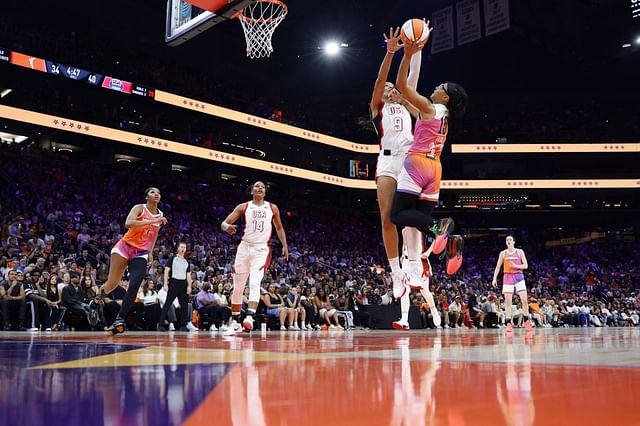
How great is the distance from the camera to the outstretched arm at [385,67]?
5046 mm

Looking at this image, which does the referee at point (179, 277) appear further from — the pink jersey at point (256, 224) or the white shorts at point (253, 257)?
the pink jersey at point (256, 224)

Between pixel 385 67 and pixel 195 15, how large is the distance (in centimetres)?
652

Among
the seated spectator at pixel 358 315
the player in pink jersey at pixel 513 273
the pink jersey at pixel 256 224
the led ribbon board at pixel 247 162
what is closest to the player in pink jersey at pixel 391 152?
the pink jersey at pixel 256 224

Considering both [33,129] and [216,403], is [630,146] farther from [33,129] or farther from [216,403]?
[216,403]

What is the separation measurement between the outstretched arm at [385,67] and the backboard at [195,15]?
176 inches

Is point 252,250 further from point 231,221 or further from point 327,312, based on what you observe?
point 327,312

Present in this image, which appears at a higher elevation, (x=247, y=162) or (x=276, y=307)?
(x=247, y=162)

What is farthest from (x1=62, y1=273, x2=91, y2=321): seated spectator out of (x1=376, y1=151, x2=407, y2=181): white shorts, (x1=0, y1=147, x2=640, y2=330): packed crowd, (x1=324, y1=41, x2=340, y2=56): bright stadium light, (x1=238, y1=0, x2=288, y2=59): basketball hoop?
(x1=324, y1=41, x2=340, y2=56): bright stadium light

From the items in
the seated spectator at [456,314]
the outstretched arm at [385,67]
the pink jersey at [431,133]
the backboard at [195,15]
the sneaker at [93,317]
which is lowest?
the seated spectator at [456,314]

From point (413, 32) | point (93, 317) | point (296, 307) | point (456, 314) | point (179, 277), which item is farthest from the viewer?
point (456, 314)

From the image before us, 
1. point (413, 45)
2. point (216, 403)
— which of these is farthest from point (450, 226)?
point (216, 403)

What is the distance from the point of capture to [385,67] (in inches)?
210

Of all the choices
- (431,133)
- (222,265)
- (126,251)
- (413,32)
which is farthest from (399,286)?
(222,265)

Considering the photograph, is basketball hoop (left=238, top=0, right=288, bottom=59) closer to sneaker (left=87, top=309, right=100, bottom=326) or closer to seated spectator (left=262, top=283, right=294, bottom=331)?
seated spectator (left=262, top=283, right=294, bottom=331)
